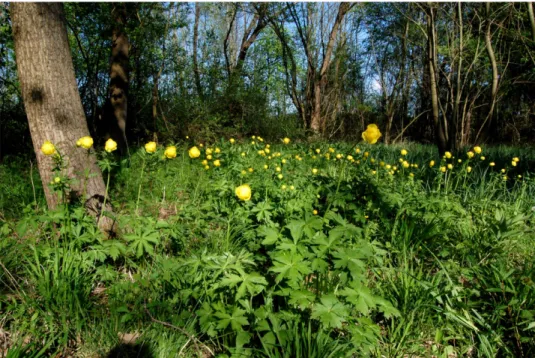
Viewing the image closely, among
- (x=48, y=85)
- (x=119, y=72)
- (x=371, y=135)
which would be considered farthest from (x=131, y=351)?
(x=119, y=72)

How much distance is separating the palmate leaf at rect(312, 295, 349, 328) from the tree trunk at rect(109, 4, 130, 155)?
503 cm

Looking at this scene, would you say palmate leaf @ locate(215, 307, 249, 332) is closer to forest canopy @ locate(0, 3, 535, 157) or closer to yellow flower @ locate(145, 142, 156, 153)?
yellow flower @ locate(145, 142, 156, 153)

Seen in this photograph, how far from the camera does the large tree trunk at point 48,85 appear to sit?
1923 mm

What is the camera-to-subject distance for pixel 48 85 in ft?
6.47

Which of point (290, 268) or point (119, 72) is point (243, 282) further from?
point (119, 72)

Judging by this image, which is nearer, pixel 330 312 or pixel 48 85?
pixel 330 312

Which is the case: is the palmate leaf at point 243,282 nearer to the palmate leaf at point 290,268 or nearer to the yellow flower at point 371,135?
the palmate leaf at point 290,268

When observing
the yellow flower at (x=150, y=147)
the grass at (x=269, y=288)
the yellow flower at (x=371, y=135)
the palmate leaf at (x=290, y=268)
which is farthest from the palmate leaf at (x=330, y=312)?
the yellow flower at (x=150, y=147)

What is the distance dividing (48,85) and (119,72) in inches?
154

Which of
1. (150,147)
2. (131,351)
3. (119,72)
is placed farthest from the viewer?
(119,72)

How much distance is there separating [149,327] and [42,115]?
1.48 m

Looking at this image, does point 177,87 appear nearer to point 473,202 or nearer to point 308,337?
point 473,202

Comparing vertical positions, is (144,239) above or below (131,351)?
above

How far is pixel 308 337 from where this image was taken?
3.87ft
